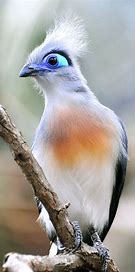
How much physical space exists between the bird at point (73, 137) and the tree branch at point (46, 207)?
140 mm

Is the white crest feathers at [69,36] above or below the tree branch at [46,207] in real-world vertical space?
above

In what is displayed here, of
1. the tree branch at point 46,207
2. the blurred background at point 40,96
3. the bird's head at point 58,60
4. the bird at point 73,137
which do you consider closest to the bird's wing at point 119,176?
the bird at point 73,137

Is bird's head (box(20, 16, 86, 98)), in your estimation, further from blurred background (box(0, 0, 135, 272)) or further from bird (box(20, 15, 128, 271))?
blurred background (box(0, 0, 135, 272))

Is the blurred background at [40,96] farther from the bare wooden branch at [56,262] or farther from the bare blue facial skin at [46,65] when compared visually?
the bare wooden branch at [56,262]

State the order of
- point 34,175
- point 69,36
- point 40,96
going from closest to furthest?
point 34,175 < point 69,36 < point 40,96

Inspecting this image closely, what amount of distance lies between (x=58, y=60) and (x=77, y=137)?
8.6 inches

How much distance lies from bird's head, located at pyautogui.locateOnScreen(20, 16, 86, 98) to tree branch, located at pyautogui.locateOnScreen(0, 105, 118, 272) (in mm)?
403

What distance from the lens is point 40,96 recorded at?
2.36 m

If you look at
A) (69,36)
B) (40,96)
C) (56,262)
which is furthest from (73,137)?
(40,96)

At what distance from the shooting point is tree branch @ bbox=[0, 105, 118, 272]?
1.28m

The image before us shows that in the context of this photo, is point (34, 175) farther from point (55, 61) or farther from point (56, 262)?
point (55, 61)

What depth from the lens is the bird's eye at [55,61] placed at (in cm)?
175

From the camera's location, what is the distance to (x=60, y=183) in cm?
175

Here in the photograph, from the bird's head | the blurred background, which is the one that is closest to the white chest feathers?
the bird's head
